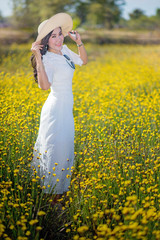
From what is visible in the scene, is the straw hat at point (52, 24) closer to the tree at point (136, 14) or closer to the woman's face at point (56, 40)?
the woman's face at point (56, 40)

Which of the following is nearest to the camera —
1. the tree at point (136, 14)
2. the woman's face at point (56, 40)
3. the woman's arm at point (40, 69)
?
the woman's arm at point (40, 69)

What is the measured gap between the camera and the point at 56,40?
2.88m

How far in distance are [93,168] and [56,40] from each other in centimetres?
143

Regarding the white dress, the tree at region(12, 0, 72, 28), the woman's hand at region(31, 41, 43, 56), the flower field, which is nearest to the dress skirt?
the white dress

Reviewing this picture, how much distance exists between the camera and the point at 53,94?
112 inches

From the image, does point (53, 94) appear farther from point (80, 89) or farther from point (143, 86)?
point (143, 86)

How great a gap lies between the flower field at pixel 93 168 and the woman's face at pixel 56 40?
109cm

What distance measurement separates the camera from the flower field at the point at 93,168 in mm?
2033

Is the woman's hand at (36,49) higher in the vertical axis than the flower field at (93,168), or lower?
higher

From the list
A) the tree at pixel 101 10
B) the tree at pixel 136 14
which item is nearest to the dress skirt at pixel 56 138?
the tree at pixel 101 10

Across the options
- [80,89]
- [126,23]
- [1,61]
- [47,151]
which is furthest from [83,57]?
[126,23]

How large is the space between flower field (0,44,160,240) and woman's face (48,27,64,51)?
3.56ft

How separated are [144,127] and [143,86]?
327cm

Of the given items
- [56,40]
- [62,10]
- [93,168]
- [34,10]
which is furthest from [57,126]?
[34,10]
